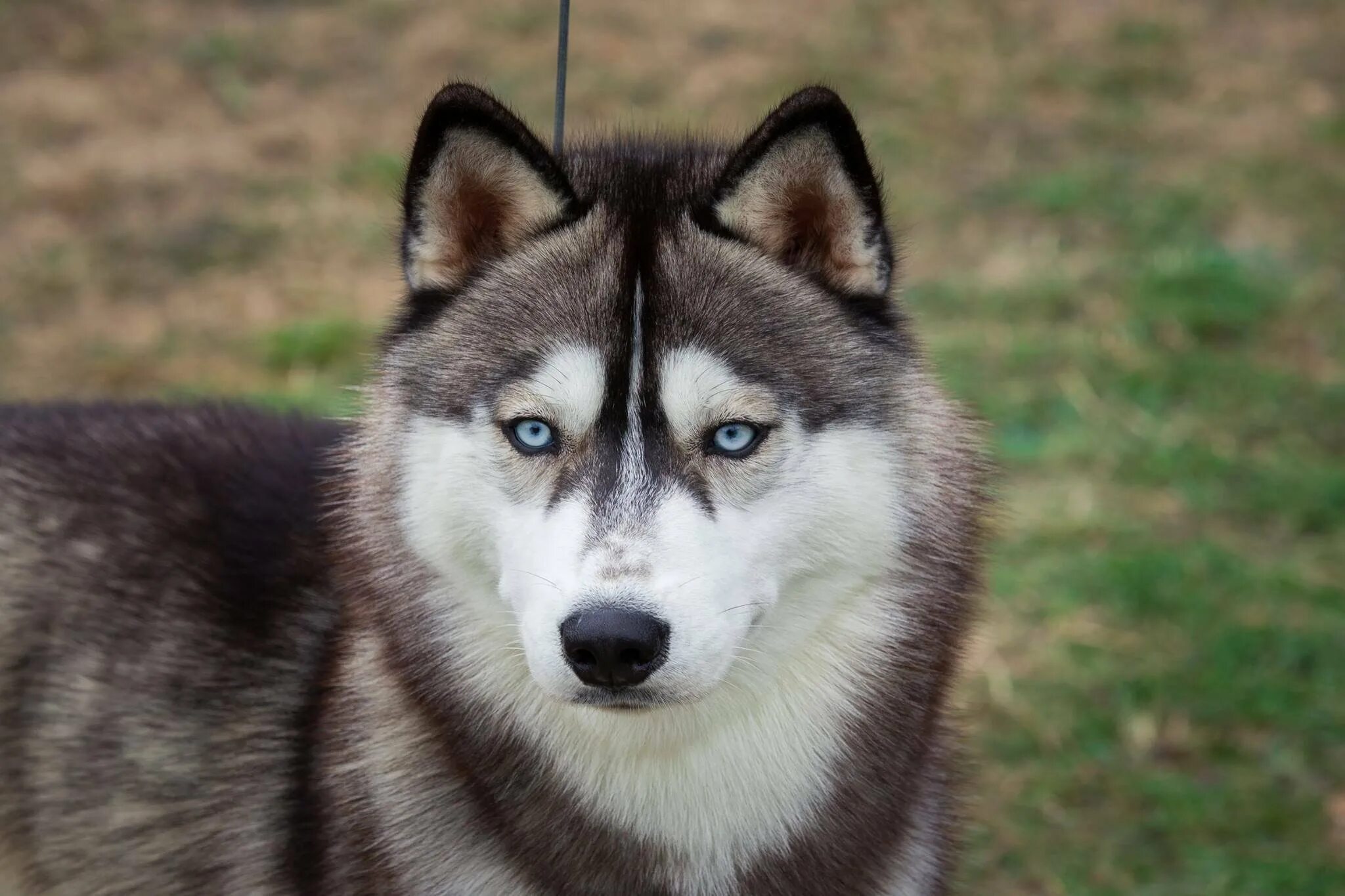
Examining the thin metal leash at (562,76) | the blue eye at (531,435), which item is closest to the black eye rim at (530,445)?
the blue eye at (531,435)

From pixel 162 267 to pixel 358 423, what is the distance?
16.3 ft

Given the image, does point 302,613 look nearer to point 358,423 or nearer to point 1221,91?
point 358,423

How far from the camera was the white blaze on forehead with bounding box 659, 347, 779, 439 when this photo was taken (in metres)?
2.66

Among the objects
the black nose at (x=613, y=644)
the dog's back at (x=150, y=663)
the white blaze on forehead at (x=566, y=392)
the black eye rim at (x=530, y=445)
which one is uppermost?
the white blaze on forehead at (x=566, y=392)

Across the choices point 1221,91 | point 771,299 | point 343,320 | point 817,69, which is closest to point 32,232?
point 343,320

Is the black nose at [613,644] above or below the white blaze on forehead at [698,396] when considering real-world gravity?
below

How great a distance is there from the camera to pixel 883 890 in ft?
9.67

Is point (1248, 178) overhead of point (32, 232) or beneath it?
overhead

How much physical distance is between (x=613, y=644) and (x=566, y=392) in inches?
20.1

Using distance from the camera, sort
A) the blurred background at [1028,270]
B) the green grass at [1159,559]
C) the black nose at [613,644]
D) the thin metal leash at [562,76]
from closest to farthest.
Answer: the black nose at [613,644], the thin metal leash at [562,76], the green grass at [1159,559], the blurred background at [1028,270]

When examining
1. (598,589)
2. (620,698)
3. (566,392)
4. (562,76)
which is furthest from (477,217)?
(620,698)

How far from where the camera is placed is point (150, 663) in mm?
3248

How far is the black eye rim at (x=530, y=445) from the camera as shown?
2693mm

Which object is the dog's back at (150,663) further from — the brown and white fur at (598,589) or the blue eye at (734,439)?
the blue eye at (734,439)
